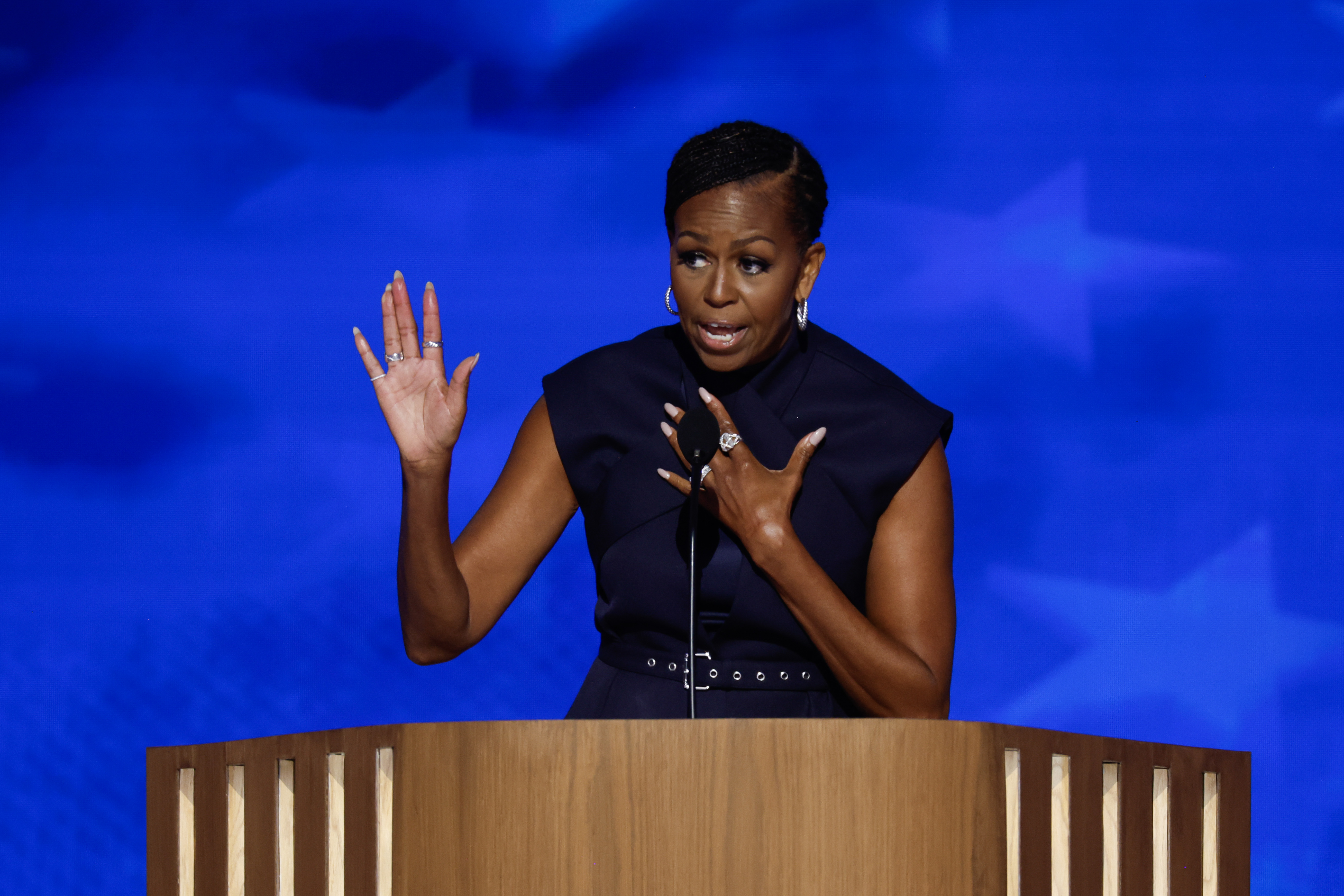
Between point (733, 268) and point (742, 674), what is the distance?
51 centimetres

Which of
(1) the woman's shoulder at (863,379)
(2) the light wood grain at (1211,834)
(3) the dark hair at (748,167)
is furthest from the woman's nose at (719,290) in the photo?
(2) the light wood grain at (1211,834)

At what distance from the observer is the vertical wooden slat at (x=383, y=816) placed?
1.62 meters

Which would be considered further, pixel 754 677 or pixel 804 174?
pixel 804 174

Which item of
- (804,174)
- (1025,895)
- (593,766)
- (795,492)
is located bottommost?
(1025,895)

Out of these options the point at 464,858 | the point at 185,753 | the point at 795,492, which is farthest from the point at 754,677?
the point at 185,753

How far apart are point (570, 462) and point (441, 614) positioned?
271mm

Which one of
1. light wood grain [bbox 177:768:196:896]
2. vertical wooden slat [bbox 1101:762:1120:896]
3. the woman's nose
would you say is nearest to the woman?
the woman's nose

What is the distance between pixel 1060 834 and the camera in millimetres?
1648

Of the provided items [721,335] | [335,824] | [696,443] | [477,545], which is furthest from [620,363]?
[335,824]

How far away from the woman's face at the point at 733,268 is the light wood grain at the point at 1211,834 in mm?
758

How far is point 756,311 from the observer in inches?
81.0

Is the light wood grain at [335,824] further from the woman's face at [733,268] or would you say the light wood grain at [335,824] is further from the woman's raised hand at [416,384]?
the woman's face at [733,268]

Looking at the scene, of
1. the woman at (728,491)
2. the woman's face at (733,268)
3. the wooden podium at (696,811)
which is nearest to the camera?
the wooden podium at (696,811)

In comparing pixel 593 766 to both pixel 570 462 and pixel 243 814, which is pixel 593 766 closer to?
pixel 243 814
